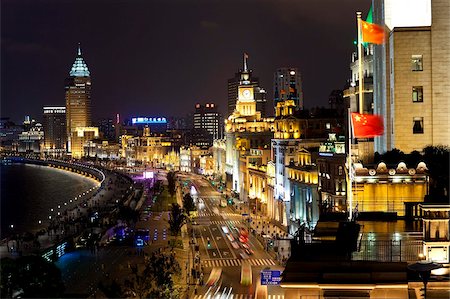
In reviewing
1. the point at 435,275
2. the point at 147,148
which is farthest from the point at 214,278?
the point at 147,148

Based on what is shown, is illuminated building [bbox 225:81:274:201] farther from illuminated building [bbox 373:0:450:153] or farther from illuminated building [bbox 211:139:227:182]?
illuminated building [bbox 373:0:450:153]

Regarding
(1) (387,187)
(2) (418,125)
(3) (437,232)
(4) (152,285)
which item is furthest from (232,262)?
(3) (437,232)

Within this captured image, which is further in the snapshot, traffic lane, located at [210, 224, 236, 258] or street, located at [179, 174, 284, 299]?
traffic lane, located at [210, 224, 236, 258]

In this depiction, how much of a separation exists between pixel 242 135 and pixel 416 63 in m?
59.6

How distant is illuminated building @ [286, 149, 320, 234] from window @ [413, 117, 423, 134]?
52.4 ft

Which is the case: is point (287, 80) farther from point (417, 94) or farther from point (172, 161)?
point (417, 94)

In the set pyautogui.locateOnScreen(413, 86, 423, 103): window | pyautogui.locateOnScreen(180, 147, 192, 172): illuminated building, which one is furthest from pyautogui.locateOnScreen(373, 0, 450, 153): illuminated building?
pyautogui.locateOnScreen(180, 147, 192, 172): illuminated building

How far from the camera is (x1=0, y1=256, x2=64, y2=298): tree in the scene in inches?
632

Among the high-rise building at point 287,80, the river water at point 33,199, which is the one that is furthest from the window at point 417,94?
the high-rise building at point 287,80

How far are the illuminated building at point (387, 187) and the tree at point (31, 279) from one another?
7387 mm

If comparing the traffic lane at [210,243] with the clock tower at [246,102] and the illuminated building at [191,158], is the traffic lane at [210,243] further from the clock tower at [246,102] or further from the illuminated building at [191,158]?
the illuminated building at [191,158]

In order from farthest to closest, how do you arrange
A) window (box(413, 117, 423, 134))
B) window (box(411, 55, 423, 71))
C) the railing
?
1. window (box(413, 117, 423, 134))
2. window (box(411, 55, 423, 71))
3. the railing

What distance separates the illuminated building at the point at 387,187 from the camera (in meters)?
17.1

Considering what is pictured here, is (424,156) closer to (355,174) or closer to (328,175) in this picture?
(355,174)
